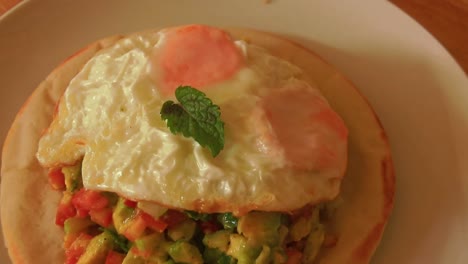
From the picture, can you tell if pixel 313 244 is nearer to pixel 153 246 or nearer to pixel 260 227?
pixel 260 227

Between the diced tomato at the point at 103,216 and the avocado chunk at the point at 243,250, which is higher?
the diced tomato at the point at 103,216

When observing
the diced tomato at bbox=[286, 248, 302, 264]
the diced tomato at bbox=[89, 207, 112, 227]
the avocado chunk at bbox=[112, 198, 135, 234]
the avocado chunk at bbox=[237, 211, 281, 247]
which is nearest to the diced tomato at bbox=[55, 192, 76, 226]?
the diced tomato at bbox=[89, 207, 112, 227]

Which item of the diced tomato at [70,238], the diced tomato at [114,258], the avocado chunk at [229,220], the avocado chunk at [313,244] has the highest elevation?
the avocado chunk at [229,220]

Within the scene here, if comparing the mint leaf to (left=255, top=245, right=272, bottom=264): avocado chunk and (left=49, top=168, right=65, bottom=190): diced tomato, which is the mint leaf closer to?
(left=255, top=245, right=272, bottom=264): avocado chunk

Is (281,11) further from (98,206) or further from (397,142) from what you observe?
(98,206)

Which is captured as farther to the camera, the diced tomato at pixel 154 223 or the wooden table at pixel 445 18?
the wooden table at pixel 445 18

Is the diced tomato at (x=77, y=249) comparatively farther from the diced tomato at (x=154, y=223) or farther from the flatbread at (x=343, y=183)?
the diced tomato at (x=154, y=223)

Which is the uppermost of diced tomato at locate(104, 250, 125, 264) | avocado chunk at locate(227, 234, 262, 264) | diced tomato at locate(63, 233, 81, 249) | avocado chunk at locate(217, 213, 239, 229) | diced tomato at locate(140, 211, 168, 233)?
diced tomato at locate(140, 211, 168, 233)

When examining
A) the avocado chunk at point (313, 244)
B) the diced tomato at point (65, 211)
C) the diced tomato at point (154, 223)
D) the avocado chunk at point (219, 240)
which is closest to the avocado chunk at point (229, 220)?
the avocado chunk at point (219, 240)

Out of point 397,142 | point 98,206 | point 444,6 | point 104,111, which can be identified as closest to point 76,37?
point 104,111
